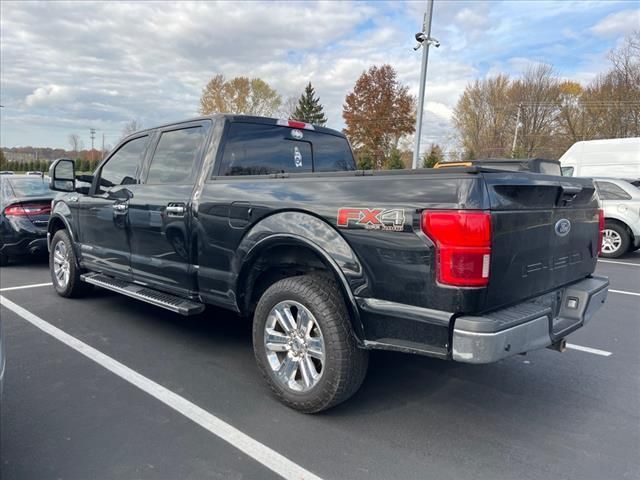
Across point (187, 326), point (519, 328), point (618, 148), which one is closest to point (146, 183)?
point (187, 326)

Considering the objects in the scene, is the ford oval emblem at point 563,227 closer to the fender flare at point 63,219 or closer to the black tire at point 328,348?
the black tire at point 328,348

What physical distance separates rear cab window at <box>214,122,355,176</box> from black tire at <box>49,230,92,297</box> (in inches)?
109

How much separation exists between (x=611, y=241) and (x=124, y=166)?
393 inches

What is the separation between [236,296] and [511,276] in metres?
1.92

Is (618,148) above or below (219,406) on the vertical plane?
above

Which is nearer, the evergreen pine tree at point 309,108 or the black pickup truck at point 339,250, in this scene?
the black pickup truck at point 339,250

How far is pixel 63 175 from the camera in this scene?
16.9 ft

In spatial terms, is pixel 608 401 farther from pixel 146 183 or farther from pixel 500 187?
pixel 146 183

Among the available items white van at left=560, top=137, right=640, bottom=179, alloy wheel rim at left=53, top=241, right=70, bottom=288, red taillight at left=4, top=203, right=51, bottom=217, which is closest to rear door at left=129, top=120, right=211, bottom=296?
alloy wheel rim at left=53, top=241, right=70, bottom=288

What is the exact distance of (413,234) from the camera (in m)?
2.47

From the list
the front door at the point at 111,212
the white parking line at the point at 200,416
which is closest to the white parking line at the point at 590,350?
the white parking line at the point at 200,416

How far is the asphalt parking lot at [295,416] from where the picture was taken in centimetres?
254

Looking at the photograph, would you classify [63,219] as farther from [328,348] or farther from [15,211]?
[328,348]

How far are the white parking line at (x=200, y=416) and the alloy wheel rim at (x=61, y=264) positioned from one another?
4.35 feet
